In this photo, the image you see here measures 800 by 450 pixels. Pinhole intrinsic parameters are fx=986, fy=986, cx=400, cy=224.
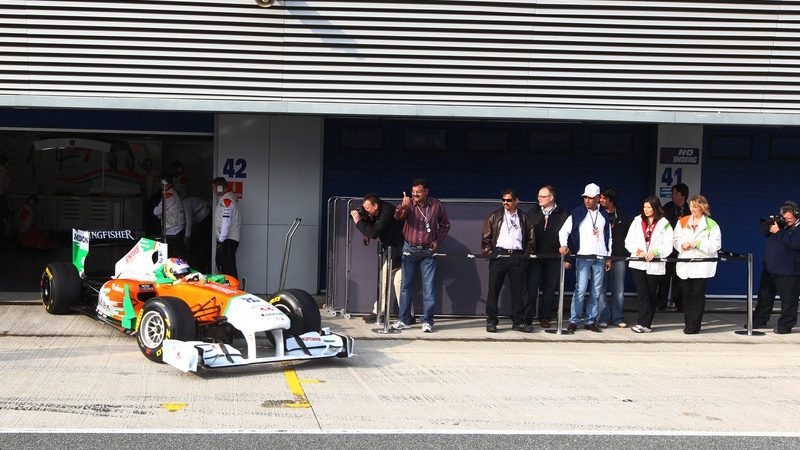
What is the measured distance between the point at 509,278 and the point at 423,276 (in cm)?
110

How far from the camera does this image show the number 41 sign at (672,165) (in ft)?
49.8

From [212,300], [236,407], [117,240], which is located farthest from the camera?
[117,240]

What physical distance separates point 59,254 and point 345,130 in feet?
18.7

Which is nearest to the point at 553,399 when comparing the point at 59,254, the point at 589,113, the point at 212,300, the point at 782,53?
the point at 212,300

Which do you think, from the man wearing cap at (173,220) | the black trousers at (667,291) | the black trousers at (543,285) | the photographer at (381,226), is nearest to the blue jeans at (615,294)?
the black trousers at (543,285)

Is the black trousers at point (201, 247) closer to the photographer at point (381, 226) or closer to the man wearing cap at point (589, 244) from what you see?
the photographer at point (381, 226)

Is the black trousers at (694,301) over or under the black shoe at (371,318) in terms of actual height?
over

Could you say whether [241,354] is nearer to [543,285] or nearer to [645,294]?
[543,285]

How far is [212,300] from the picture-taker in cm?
1020

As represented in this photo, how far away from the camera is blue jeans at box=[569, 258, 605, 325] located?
12555 millimetres

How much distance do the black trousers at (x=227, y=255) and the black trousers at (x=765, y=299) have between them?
724cm

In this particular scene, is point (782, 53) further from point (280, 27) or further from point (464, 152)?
point (280, 27)

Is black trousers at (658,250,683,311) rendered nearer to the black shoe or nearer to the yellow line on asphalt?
the black shoe

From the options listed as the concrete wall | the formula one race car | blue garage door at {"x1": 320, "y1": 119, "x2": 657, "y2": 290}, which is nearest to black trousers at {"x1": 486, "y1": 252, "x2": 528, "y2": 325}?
the formula one race car
